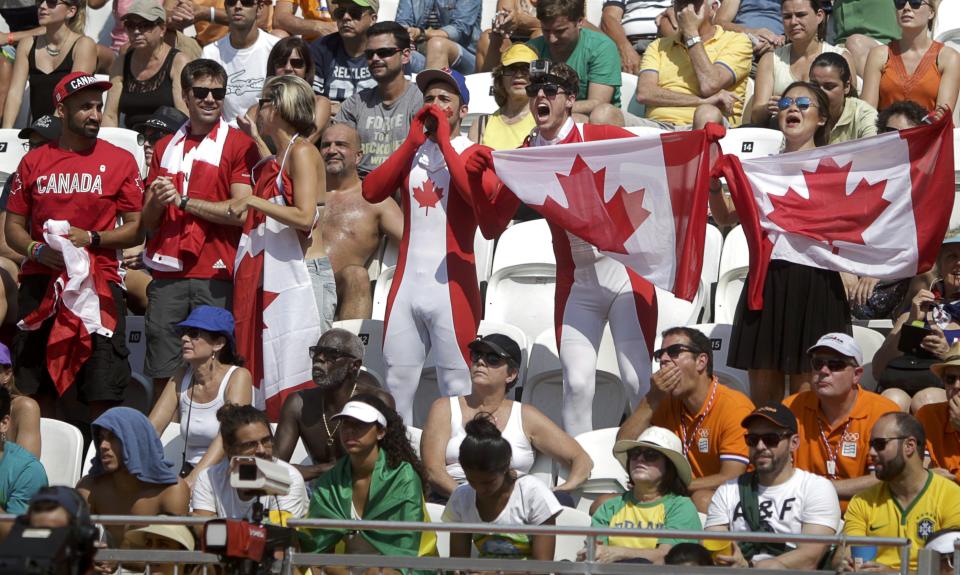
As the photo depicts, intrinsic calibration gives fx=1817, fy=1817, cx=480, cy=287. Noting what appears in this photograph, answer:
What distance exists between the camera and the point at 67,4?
1123 cm

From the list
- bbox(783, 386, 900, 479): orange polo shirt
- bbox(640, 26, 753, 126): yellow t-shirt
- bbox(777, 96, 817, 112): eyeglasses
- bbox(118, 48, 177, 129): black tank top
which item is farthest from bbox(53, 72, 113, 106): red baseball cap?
bbox(783, 386, 900, 479): orange polo shirt

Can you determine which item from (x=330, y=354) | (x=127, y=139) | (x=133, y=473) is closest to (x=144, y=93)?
(x=127, y=139)

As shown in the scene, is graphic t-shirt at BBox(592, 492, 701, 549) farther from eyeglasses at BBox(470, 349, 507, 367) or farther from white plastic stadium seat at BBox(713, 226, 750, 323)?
white plastic stadium seat at BBox(713, 226, 750, 323)

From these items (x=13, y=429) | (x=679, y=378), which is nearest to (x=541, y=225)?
(x=679, y=378)

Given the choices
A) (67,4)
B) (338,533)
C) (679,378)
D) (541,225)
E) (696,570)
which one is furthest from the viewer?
(67,4)

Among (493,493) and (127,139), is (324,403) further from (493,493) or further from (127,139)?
(127,139)

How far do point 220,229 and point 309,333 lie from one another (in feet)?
2.52

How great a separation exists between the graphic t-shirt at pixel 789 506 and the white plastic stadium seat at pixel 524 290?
268cm

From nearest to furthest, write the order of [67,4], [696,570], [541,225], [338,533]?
[696,570] < [338,533] < [541,225] < [67,4]

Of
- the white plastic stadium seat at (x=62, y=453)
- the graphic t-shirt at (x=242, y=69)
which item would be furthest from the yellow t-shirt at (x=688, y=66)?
the white plastic stadium seat at (x=62, y=453)

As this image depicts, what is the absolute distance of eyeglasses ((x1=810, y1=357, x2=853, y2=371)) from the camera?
756cm

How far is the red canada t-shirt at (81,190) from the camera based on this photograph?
891 centimetres

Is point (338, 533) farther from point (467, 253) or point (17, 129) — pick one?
point (17, 129)

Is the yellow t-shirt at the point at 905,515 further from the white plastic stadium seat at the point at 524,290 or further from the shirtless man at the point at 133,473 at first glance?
the white plastic stadium seat at the point at 524,290
